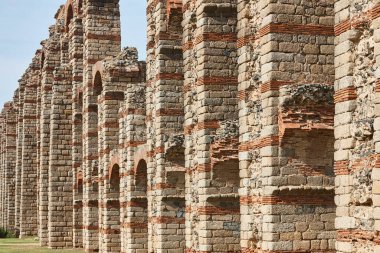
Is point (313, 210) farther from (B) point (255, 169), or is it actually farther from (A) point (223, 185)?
(A) point (223, 185)

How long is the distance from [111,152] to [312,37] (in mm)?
13923

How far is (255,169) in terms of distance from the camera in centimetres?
1497

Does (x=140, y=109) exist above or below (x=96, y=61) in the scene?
below

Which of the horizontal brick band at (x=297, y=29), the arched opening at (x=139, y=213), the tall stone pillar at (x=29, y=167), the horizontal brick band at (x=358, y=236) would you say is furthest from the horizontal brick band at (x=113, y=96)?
the tall stone pillar at (x=29, y=167)

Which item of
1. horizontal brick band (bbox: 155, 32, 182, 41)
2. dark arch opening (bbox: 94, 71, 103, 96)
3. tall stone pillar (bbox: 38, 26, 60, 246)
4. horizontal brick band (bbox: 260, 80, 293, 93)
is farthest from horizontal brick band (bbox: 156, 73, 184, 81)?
tall stone pillar (bbox: 38, 26, 60, 246)

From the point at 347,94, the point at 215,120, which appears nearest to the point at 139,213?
the point at 215,120

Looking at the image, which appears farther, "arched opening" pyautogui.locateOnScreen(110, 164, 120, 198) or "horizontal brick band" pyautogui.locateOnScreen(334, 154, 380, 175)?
"arched opening" pyautogui.locateOnScreen(110, 164, 120, 198)

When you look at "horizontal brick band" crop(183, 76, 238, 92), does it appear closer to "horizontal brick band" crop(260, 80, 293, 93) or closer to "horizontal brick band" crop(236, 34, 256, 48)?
"horizontal brick band" crop(236, 34, 256, 48)

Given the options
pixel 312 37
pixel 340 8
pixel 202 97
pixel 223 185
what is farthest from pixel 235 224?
pixel 340 8

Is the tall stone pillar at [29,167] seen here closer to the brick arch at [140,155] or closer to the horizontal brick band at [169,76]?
the brick arch at [140,155]

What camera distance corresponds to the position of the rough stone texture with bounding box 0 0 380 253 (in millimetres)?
11258

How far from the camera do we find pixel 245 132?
50.3 feet

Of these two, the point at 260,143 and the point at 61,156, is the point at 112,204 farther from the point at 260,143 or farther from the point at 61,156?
the point at 260,143

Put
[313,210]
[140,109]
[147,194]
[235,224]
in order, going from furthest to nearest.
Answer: [140,109] < [147,194] < [235,224] < [313,210]
